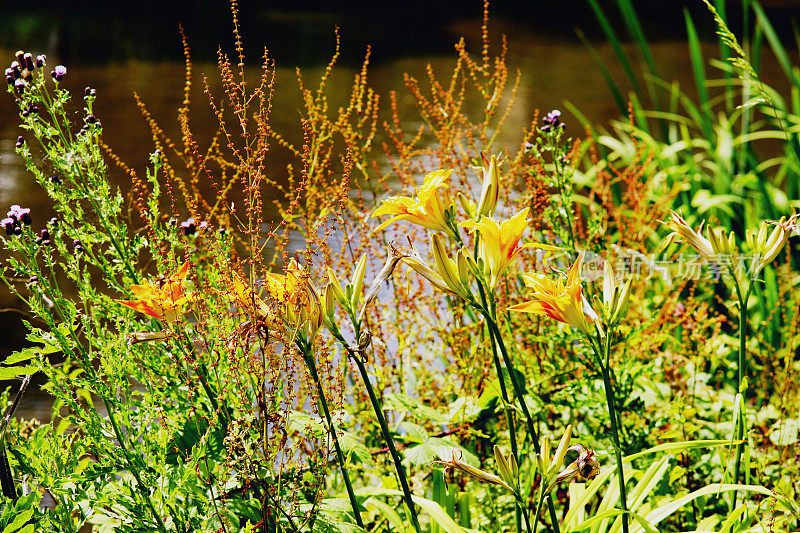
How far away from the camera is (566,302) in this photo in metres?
1.09

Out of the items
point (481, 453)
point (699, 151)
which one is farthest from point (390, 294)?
point (699, 151)

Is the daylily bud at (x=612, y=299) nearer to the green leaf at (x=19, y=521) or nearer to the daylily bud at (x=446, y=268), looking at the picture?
the daylily bud at (x=446, y=268)

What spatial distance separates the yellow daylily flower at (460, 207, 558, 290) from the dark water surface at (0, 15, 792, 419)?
200 cm

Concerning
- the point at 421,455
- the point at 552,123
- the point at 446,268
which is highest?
the point at 552,123

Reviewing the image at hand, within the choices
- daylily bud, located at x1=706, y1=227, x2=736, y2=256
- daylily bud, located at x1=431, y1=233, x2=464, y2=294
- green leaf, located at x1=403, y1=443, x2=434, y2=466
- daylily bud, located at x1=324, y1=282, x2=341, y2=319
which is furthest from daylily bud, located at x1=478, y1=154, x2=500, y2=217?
green leaf, located at x1=403, y1=443, x2=434, y2=466

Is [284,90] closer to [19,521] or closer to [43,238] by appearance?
[43,238]

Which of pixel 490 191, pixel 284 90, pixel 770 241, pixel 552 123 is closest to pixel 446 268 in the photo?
pixel 490 191

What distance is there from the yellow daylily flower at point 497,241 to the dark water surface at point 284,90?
2.00 metres

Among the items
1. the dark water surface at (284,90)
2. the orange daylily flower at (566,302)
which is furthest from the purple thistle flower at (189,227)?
the dark water surface at (284,90)

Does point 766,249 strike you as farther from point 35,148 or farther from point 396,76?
point 396,76

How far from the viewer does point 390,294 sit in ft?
9.73

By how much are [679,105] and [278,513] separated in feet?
17.2

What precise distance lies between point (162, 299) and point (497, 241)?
21.8 inches

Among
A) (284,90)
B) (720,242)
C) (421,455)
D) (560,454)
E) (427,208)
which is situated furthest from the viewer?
(284,90)
